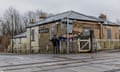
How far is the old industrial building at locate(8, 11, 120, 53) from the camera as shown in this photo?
2616 centimetres

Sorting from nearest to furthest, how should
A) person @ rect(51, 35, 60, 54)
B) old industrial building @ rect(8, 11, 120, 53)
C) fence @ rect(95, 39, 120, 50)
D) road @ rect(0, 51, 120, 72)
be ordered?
road @ rect(0, 51, 120, 72) < person @ rect(51, 35, 60, 54) < fence @ rect(95, 39, 120, 50) < old industrial building @ rect(8, 11, 120, 53)

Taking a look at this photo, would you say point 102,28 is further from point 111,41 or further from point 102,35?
point 111,41

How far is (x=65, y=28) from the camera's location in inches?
1013

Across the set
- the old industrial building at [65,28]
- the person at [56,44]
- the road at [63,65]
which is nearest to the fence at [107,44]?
the old industrial building at [65,28]

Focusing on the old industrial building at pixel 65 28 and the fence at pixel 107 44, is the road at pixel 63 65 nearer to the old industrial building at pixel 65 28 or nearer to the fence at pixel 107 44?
the old industrial building at pixel 65 28

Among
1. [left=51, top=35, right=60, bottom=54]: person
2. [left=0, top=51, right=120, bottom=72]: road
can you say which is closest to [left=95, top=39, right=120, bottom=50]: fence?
[left=51, top=35, right=60, bottom=54]: person

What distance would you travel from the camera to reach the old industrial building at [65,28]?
26.2 metres

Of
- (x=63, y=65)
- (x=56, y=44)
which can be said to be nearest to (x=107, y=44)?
(x=56, y=44)

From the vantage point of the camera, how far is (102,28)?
29719 millimetres

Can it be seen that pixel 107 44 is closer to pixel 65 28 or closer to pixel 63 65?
pixel 65 28

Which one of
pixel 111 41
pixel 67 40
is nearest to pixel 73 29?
pixel 67 40

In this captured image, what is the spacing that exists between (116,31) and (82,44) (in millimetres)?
10029

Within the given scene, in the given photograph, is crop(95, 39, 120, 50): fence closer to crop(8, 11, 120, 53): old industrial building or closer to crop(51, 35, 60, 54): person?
crop(8, 11, 120, 53): old industrial building

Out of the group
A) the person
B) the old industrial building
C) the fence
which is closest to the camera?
the person
